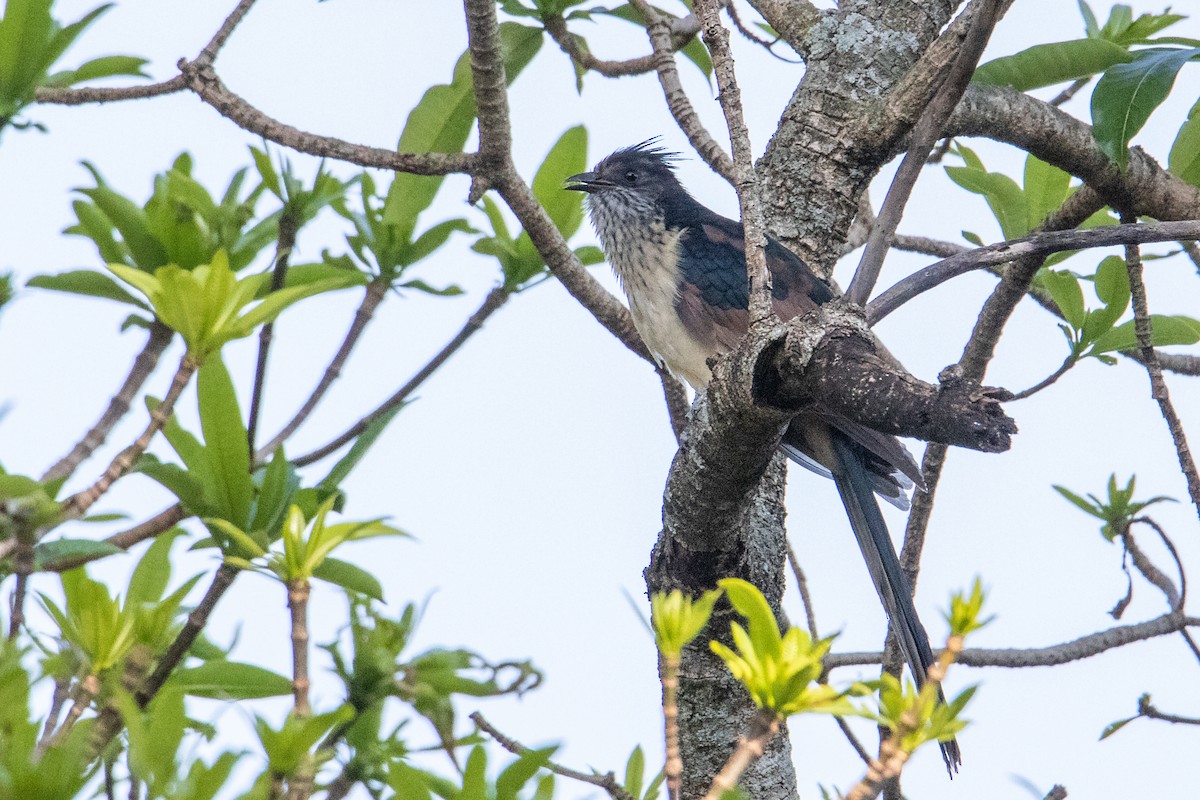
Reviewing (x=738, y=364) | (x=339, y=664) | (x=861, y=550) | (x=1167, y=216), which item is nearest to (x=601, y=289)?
(x=861, y=550)

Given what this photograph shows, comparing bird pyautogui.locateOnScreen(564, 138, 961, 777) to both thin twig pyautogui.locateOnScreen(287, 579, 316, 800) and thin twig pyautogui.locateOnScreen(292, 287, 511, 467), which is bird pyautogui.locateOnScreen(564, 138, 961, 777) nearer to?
thin twig pyautogui.locateOnScreen(292, 287, 511, 467)

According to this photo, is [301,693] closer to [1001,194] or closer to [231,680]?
[231,680]

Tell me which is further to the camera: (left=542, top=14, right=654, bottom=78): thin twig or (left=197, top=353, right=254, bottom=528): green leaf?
(left=542, top=14, right=654, bottom=78): thin twig

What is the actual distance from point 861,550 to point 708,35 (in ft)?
6.12

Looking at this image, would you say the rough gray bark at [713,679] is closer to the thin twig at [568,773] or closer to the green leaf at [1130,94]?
the thin twig at [568,773]

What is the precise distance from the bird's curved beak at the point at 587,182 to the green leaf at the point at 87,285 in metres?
2.42

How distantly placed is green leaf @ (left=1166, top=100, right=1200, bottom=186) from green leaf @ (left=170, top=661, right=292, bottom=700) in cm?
295

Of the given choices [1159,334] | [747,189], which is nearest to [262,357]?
[747,189]

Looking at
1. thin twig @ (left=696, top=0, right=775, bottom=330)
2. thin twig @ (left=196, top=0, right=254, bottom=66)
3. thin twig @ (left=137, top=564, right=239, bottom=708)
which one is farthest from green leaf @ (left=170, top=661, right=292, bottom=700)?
thin twig @ (left=196, top=0, right=254, bottom=66)

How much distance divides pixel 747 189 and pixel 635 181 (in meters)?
3.12

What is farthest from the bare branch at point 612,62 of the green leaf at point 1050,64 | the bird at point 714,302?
the green leaf at point 1050,64

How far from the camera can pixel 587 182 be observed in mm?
4637

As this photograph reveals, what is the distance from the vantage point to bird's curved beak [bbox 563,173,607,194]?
14.4 ft

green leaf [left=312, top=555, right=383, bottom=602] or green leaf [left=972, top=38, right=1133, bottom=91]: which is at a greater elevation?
A: green leaf [left=972, top=38, right=1133, bottom=91]
